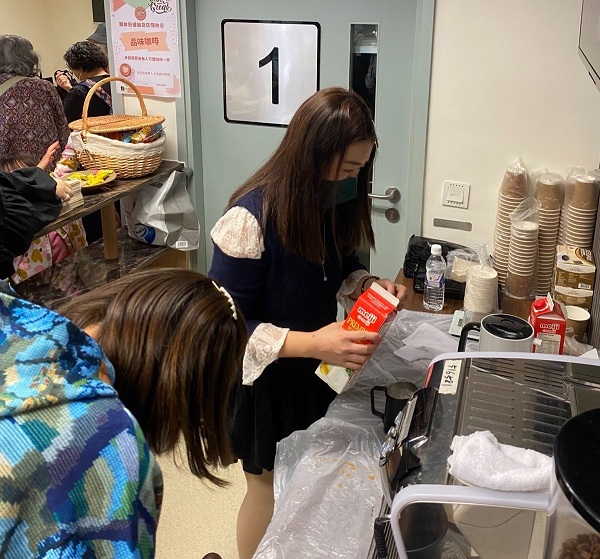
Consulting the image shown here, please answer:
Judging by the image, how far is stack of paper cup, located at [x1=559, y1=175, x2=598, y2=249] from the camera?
1.94m

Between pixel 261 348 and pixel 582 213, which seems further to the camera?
pixel 582 213

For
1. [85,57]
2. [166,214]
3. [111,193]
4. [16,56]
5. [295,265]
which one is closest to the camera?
[295,265]

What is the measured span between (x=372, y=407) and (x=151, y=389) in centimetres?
66

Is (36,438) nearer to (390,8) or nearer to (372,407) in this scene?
→ (372,407)

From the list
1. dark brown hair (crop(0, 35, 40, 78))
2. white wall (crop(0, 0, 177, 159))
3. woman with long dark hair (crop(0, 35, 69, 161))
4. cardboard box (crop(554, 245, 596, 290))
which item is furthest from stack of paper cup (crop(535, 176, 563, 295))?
white wall (crop(0, 0, 177, 159))

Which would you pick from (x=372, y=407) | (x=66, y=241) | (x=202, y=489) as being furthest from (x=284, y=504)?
(x=66, y=241)

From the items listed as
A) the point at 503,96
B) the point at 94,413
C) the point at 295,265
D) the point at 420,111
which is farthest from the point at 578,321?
the point at 94,413

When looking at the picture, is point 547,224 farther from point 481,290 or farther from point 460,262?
point 481,290

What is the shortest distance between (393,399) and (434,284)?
667 mm

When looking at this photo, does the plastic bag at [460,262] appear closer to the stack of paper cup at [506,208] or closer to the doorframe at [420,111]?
the stack of paper cup at [506,208]

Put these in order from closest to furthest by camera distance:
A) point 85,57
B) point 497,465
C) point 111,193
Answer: point 497,465 < point 111,193 < point 85,57

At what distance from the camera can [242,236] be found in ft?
4.75

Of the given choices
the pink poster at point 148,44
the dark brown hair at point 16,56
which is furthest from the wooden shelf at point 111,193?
the dark brown hair at point 16,56

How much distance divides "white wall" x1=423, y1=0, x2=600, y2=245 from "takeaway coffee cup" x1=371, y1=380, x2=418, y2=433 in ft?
3.49
